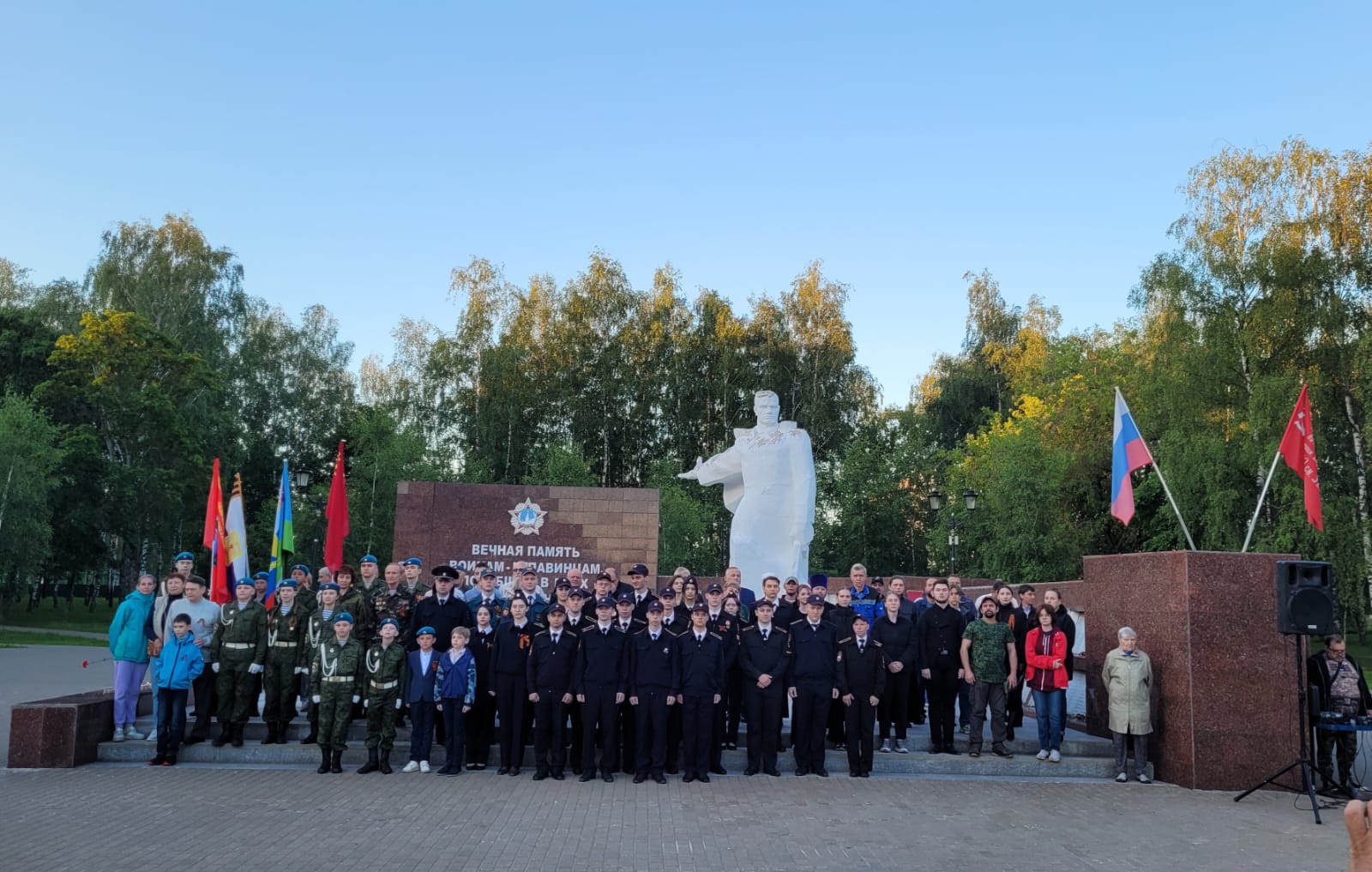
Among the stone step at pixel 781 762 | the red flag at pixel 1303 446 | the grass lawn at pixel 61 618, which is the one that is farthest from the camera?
the grass lawn at pixel 61 618

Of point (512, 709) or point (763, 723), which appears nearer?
point (512, 709)

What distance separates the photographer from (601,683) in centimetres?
900

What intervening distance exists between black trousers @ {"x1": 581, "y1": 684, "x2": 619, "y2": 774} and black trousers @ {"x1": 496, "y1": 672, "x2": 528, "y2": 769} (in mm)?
572

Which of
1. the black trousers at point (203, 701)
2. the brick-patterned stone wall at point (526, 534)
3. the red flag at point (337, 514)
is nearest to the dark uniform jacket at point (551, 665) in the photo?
the black trousers at point (203, 701)

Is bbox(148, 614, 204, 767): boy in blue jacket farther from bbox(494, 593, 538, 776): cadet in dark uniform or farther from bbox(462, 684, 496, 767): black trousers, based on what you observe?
bbox(494, 593, 538, 776): cadet in dark uniform

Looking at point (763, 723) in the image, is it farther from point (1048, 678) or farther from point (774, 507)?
point (774, 507)

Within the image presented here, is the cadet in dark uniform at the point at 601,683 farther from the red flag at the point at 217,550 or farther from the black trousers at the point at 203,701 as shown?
the red flag at the point at 217,550

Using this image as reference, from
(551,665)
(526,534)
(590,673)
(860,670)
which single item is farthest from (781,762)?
(526,534)

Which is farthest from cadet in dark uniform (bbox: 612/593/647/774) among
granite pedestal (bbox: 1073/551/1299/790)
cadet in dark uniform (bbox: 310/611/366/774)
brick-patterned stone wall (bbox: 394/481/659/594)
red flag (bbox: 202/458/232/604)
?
brick-patterned stone wall (bbox: 394/481/659/594)

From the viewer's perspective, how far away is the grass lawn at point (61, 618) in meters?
34.2

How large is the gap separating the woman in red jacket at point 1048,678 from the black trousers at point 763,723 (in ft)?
7.68

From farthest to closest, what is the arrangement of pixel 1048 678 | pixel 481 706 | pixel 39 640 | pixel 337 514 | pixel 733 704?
pixel 39 640, pixel 337 514, pixel 733 704, pixel 1048 678, pixel 481 706

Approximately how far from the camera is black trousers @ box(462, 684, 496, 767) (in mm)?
9258

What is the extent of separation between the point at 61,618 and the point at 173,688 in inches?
1388
